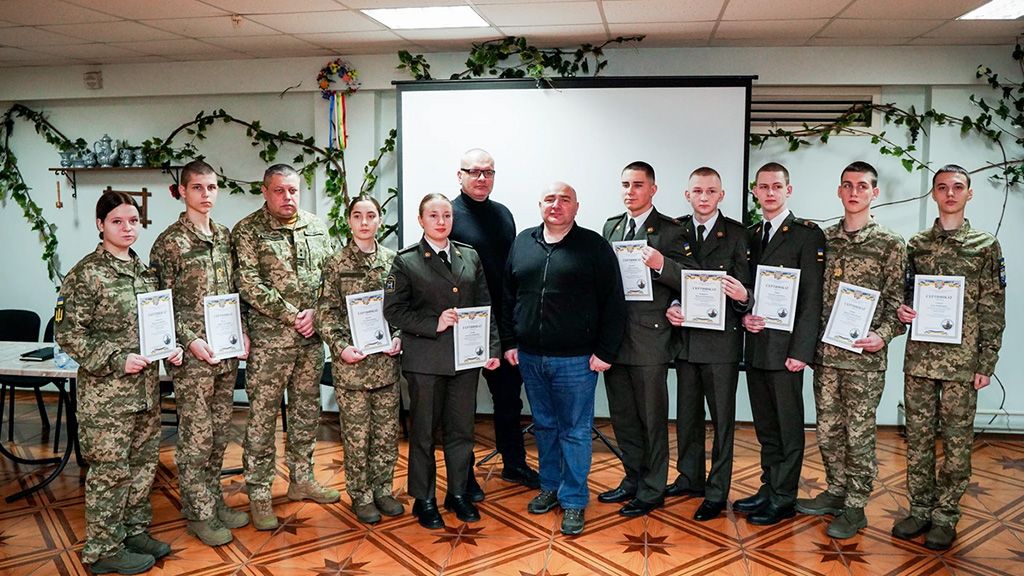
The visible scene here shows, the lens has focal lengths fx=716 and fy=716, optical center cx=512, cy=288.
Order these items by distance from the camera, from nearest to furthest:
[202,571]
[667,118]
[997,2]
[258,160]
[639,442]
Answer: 1. [202,571]
2. [639,442]
3. [997,2]
4. [667,118]
5. [258,160]

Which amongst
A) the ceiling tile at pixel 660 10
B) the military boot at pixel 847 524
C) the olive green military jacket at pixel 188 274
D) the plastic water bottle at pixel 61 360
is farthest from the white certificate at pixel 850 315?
the plastic water bottle at pixel 61 360

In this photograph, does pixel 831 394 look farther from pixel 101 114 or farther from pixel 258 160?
pixel 101 114

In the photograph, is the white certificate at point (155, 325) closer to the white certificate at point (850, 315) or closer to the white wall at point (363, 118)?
the white wall at point (363, 118)

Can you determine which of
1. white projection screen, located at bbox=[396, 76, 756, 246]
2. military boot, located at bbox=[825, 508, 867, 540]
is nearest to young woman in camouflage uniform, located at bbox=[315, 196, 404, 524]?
white projection screen, located at bbox=[396, 76, 756, 246]

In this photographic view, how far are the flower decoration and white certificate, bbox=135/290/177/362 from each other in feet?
9.39

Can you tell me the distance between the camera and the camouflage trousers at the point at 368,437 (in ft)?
11.4

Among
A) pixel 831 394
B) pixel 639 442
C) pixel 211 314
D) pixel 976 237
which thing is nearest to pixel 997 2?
pixel 976 237

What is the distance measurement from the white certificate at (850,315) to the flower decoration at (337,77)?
381 centimetres

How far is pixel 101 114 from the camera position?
6117 millimetres

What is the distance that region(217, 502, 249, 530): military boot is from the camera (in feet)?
11.6

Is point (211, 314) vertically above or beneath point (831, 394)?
above

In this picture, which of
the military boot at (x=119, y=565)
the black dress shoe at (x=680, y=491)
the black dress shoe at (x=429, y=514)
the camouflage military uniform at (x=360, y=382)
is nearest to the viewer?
the military boot at (x=119, y=565)

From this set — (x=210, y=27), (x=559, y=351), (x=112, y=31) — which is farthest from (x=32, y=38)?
(x=559, y=351)

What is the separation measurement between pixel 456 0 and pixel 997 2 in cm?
300
